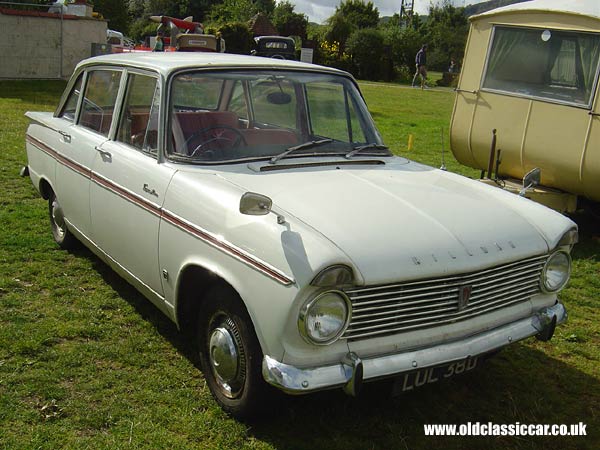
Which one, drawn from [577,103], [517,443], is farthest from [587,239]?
[517,443]

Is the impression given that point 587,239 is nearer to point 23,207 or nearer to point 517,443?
point 517,443

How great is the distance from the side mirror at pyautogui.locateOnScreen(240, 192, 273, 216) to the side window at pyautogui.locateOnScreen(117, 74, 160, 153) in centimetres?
118

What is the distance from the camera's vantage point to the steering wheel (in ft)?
12.8

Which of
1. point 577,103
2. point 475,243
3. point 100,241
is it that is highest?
point 577,103

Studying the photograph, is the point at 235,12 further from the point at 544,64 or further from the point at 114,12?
the point at 544,64

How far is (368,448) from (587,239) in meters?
4.85

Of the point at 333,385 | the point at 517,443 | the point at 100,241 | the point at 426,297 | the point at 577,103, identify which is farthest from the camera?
the point at 577,103

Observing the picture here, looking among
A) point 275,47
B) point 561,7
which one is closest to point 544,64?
point 561,7

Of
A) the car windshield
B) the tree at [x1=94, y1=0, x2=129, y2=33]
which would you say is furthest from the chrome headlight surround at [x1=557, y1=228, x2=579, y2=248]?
the tree at [x1=94, y1=0, x2=129, y2=33]

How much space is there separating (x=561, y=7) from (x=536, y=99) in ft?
3.10

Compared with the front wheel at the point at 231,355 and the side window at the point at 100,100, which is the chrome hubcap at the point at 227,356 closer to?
the front wheel at the point at 231,355

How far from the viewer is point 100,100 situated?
16.1 ft

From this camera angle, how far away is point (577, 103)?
6.69 metres

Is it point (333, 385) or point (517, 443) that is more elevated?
point (333, 385)
